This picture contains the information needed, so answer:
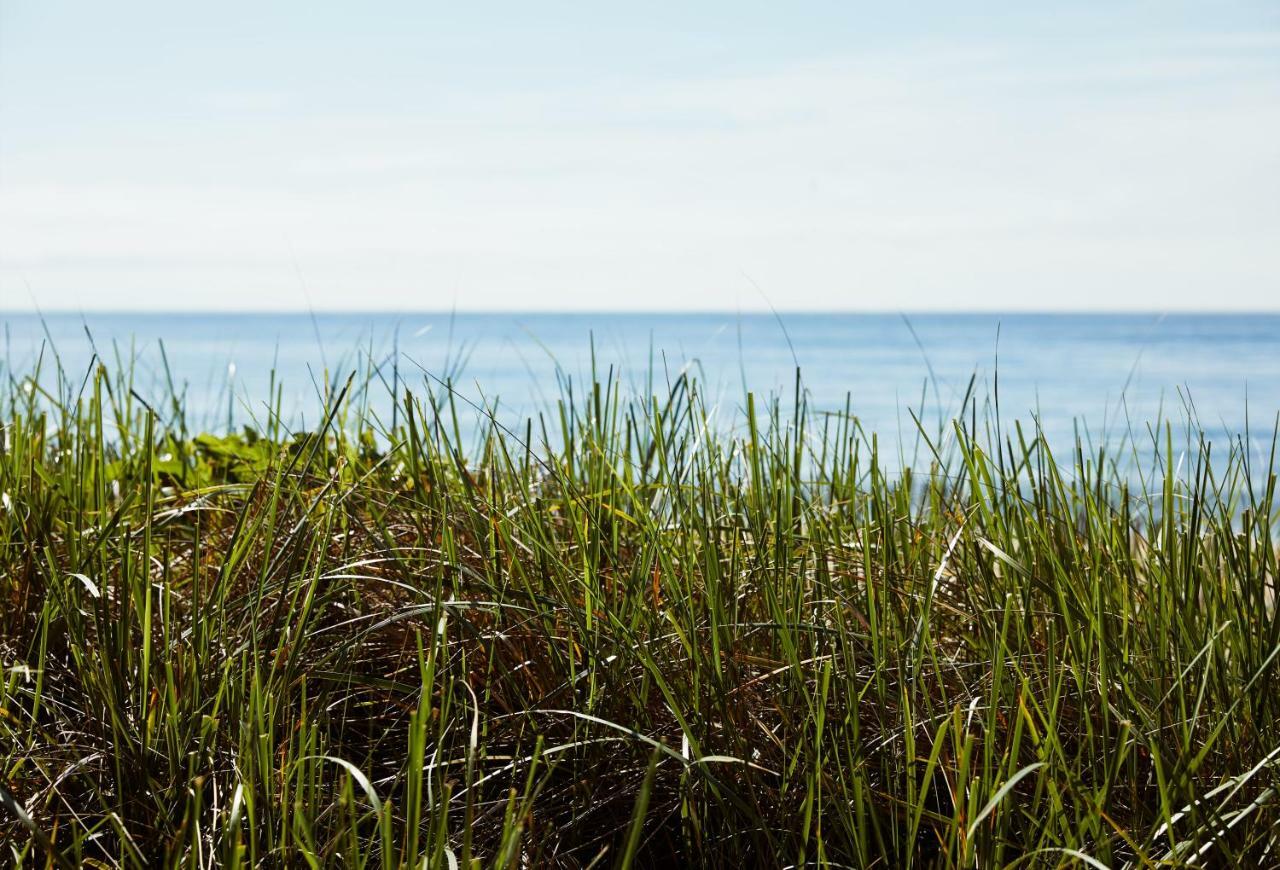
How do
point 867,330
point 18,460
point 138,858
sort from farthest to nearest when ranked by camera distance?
point 867,330, point 18,460, point 138,858

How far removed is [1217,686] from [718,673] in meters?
0.65

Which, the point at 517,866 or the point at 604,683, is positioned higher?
the point at 604,683

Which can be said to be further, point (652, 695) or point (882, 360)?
point (882, 360)

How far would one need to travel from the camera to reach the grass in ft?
4.16

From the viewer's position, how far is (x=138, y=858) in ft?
3.68

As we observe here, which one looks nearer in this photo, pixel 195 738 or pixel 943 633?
pixel 195 738

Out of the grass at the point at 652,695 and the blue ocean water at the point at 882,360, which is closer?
the grass at the point at 652,695

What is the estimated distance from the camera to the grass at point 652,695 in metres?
1.27

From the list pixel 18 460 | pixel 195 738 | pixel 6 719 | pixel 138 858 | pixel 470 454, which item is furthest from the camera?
pixel 470 454

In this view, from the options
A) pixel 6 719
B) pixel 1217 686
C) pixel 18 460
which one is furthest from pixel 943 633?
pixel 18 460

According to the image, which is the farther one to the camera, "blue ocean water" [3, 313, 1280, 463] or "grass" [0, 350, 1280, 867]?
"blue ocean water" [3, 313, 1280, 463]

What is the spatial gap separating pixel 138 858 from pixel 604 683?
0.61m

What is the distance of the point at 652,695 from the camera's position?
5.19ft

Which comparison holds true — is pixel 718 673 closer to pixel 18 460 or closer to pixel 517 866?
pixel 517 866
